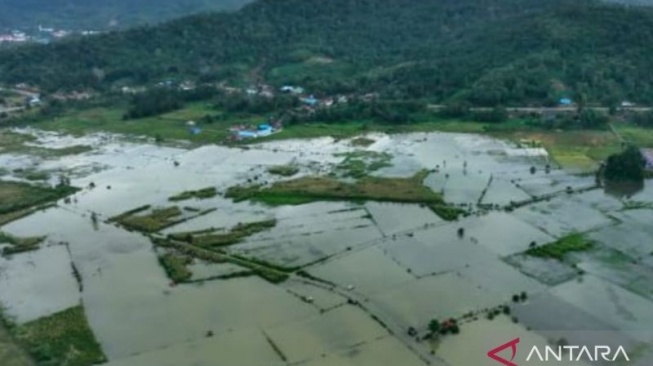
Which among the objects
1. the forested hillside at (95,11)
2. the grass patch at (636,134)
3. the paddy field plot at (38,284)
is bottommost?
the paddy field plot at (38,284)

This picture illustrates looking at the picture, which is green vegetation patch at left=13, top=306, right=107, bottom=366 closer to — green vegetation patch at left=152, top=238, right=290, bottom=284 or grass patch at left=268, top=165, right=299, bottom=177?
green vegetation patch at left=152, top=238, right=290, bottom=284

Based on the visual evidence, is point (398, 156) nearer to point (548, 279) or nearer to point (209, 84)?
point (548, 279)

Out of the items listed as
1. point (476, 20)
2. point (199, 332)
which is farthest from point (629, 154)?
point (476, 20)

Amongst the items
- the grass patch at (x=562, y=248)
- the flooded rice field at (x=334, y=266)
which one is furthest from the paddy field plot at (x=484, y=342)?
the grass patch at (x=562, y=248)

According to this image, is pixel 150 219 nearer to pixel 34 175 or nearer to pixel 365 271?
pixel 365 271

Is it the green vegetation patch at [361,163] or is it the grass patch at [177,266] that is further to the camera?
the green vegetation patch at [361,163]

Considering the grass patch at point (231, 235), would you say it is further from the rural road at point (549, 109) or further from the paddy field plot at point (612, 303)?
the rural road at point (549, 109)
